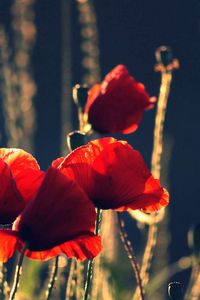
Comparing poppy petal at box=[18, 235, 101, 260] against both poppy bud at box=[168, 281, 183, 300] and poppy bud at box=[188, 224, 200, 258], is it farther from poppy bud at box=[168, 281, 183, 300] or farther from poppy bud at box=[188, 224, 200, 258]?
poppy bud at box=[188, 224, 200, 258]

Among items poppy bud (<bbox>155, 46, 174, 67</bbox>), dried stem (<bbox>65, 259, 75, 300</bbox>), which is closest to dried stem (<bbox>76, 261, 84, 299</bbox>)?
dried stem (<bbox>65, 259, 75, 300</bbox>)

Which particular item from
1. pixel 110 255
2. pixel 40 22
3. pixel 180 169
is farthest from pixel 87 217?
pixel 40 22

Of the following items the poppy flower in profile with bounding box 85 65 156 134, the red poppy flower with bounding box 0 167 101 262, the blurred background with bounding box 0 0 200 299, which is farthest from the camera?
the blurred background with bounding box 0 0 200 299

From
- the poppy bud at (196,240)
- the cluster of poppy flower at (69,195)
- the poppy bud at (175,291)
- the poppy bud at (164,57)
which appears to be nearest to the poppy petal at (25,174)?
the cluster of poppy flower at (69,195)

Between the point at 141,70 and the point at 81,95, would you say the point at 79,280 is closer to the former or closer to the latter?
the point at 81,95

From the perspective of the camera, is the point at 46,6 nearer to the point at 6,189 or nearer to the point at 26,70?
the point at 26,70

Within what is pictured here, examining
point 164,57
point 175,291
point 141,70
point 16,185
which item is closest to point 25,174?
point 16,185

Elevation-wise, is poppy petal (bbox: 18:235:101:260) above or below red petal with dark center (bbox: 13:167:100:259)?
below

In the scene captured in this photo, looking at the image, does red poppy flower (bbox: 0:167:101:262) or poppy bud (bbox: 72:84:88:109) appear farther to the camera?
poppy bud (bbox: 72:84:88:109)
